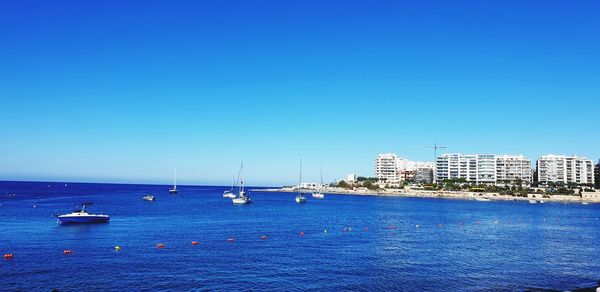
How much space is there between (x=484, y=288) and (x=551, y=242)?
1209 inches

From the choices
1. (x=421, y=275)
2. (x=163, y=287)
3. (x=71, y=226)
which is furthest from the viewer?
(x=71, y=226)

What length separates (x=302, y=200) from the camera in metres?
148

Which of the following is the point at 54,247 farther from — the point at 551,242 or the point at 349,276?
the point at 551,242

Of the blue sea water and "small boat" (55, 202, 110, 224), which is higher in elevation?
"small boat" (55, 202, 110, 224)

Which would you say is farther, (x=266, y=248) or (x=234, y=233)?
(x=234, y=233)

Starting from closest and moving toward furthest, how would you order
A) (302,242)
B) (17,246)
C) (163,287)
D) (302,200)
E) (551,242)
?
(163,287)
(17,246)
(302,242)
(551,242)
(302,200)

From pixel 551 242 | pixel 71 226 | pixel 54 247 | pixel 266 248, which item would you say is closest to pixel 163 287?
pixel 266 248

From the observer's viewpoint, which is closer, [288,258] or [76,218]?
[288,258]

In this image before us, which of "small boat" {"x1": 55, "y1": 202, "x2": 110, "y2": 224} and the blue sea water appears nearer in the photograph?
the blue sea water

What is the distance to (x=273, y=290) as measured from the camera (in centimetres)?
3134

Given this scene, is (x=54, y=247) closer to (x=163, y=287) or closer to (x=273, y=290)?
(x=163, y=287)

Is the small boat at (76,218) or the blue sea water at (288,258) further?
the small boat at (76,218)

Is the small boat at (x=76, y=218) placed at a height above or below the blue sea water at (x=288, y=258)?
above

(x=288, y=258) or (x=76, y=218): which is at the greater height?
(x=76, y=218)
